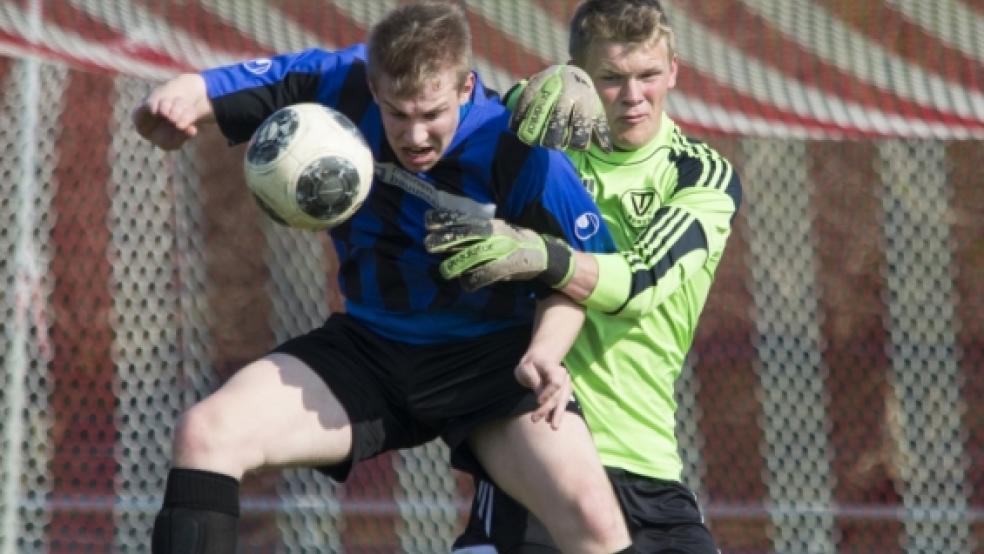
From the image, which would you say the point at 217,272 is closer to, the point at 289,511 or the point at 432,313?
the point at 289,511

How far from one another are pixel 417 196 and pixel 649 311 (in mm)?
593

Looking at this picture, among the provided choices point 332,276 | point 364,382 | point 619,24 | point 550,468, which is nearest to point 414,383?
point 364,382

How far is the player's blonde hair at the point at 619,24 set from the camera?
3.99 metres

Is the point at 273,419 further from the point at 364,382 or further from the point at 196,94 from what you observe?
the point at 196,94

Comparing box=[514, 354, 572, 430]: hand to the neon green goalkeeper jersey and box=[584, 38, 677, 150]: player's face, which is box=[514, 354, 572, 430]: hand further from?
box=[584, 38, 677, 150]: player's face

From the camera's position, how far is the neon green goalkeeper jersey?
3.87 metres

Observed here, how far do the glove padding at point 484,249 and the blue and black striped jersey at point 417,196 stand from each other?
0.48 ft

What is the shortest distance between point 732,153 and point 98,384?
2753 millimetres

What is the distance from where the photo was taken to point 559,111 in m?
3.52

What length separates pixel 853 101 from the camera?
6.24 m

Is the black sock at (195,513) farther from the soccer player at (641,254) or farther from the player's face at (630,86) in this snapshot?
the player's face at (630,86)

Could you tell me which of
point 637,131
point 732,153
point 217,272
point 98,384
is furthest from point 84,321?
point 637,131

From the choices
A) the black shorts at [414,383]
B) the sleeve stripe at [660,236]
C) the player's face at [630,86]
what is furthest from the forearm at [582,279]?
the player's face at [630,86]

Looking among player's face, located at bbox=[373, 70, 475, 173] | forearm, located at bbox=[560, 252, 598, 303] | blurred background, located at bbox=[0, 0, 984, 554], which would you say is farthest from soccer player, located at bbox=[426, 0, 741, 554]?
blurred background, located at bbox=[0, 0, 984, 554]
